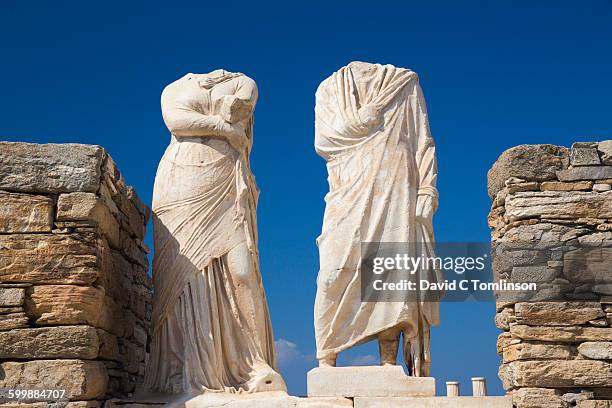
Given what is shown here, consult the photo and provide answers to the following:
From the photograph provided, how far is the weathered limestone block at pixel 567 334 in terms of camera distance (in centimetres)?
638

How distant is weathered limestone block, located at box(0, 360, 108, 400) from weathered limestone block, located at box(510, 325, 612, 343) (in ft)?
11.3

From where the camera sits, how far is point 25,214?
6.62 m

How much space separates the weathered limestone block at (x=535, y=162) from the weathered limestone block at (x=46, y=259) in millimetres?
3492

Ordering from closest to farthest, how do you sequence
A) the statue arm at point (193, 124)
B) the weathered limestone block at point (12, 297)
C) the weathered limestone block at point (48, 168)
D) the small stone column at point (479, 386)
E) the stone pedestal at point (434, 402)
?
the stone pedestal at point (434, 402)
the weathered limestone block at point (12, 297)
the weathered limestone block at point (48, 168)
the statue arm at point (193, 124)
the small stone column at point (479, 386)

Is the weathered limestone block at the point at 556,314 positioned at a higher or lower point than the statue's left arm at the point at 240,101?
lower

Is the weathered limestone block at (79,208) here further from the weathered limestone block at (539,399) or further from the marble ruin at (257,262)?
the weathered limestone block at (539,399)

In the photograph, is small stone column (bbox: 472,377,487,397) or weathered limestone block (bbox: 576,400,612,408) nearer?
weathered limestone block (bbox: 576,400,612,408)

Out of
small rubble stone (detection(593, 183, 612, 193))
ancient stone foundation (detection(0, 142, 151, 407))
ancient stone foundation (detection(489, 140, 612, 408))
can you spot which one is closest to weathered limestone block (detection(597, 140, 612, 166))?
ancient stone foundation (detection(489, 140, 612, 408))

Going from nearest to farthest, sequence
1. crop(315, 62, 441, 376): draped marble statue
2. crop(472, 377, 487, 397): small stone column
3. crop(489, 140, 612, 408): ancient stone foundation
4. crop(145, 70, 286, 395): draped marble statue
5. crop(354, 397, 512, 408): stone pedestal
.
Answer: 1. crop(354, 397, 512, 408): stone pedestal
2. crop(489, 140, 612, 408): ancient stone foundation
3. crop(315, 62, 441, 376): draped marble statue
4. crop(145, 70, 286, 395): draped marble statue
5. crop(472, 377, 487, 397): small stone column

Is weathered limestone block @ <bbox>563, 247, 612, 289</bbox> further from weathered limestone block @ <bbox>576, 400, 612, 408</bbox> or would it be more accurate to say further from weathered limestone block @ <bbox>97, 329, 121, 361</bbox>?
weathered limestone block @ <bbox>97, 329, 121, 361</bbox>

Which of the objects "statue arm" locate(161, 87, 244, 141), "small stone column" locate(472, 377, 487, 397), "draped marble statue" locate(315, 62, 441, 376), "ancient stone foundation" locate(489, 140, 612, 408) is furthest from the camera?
"small stone column" locate(472, 377, 487, 397)

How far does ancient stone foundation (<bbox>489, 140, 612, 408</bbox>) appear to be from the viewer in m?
6.29

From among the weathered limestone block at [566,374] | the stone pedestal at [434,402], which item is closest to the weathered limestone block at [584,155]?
the weathered limestone block at [566,374]

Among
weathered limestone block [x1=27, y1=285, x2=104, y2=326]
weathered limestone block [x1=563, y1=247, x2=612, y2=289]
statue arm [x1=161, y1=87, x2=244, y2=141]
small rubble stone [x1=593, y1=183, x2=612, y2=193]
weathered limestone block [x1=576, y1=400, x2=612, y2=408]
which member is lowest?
weathered limestone block [x1=576, y1=400, x2=612, y2=408]
